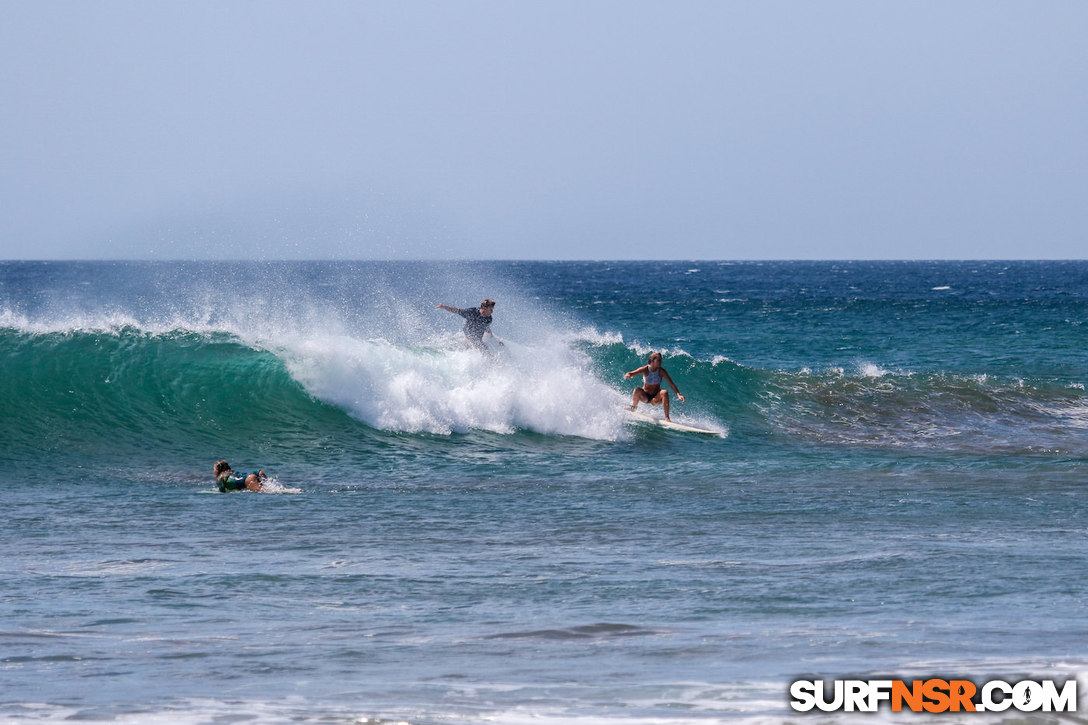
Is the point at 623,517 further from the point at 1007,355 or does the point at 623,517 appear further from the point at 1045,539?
Result: the point at 1007,355

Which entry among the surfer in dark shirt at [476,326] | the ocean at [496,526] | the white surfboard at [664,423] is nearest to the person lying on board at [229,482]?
the ocean at [496,526]

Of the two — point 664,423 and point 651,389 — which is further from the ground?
point 651,389

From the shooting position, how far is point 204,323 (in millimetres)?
19562

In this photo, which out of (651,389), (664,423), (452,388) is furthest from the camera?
(452,388)

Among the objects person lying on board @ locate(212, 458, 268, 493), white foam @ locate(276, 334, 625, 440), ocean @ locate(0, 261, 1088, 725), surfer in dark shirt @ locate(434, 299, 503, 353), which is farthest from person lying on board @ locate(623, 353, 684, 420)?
person lying on board @ locate(212, 458, 268, 493)

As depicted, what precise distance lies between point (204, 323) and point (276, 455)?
5619mm

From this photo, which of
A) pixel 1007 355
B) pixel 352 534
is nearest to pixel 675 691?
pixel 352 534
